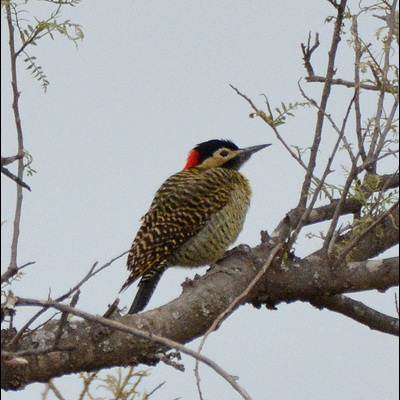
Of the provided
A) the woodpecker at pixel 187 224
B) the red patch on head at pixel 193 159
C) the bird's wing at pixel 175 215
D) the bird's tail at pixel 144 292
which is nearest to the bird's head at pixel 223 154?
the red patch on head at pixel 193 159

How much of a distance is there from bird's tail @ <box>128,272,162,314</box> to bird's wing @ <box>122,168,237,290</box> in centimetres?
4

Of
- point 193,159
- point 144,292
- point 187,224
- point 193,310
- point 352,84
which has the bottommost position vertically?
point 193,310

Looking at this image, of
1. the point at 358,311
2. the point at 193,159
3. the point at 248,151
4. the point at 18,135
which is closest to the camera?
the point at 18,135

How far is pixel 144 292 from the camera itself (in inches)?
198

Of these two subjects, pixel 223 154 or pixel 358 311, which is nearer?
pixel 358 311

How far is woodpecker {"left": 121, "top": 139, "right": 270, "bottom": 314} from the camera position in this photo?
5.13m

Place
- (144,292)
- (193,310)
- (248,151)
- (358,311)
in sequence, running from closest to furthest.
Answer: (193,310)
(358,311)
(144,292)
(248,151)

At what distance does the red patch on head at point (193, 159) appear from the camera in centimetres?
649

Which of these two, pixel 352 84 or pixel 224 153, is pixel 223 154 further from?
pixel 352 84

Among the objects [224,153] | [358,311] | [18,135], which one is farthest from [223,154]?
[18,135]

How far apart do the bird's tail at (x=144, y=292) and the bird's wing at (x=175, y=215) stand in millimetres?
40

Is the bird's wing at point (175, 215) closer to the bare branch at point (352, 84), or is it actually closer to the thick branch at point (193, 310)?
the thick branch at point (193, 310)

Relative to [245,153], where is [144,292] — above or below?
below

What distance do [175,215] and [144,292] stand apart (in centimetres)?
65
